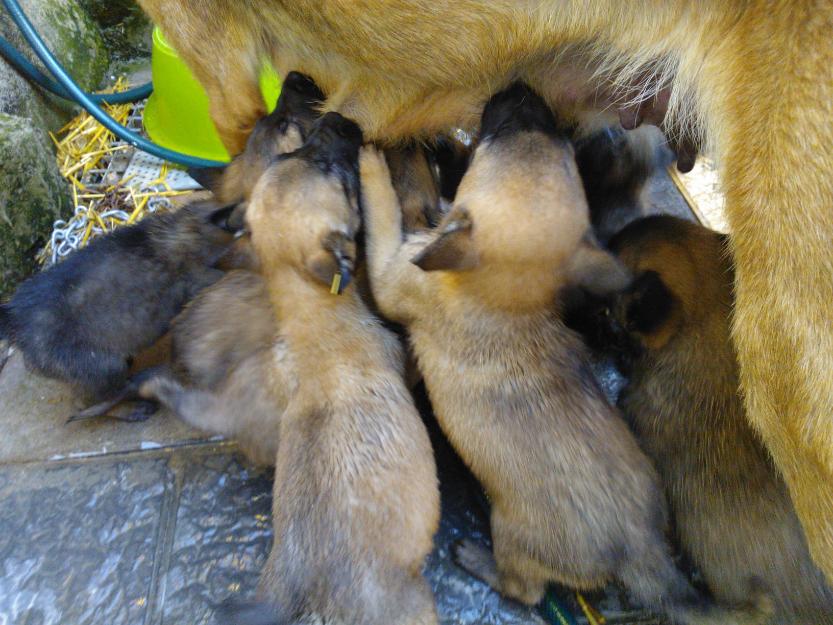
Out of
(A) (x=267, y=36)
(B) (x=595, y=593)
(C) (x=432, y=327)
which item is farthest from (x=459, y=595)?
(A) (x=267, y=36)

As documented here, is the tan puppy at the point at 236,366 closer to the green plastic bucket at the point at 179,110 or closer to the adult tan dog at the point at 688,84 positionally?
the adult tan dog at the point at 688,84

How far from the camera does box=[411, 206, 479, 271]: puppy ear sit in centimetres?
162

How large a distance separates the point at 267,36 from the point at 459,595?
1.59 meters

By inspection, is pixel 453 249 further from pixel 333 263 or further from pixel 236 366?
pixel 236 366

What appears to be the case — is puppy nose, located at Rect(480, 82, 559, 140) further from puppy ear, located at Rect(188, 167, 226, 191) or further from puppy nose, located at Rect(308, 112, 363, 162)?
puppy ear, located at Rect(188, 167, 226, 191)

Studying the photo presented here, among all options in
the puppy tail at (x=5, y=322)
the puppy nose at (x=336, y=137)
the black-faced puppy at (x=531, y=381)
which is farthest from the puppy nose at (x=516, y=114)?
the puppy tail at (x=5, y=322)

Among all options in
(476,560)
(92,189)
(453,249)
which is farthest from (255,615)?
(92,189)

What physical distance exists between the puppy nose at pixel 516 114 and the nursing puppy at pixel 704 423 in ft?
1.47

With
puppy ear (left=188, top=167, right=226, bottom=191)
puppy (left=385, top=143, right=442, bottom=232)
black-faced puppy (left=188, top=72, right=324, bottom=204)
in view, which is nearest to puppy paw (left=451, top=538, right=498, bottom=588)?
puppy (left=385, top=143, right=442, bottom=232)

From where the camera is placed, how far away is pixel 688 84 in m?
1.55

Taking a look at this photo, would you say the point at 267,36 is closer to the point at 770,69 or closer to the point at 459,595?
the point at 770,69

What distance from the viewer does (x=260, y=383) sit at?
183 centimetres

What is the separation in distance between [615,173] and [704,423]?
954 mm

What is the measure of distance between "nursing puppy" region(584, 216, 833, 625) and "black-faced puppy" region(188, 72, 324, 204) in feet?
3.25
